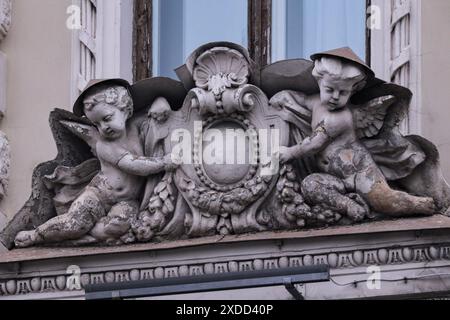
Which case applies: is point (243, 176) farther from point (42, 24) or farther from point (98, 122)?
point (42, 24)

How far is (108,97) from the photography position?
13.1m

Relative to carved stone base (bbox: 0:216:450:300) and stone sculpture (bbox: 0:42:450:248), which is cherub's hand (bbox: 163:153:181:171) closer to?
stone sculpture (bbox: 0:42:450:248)

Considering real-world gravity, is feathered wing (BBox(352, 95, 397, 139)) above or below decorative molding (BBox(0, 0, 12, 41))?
below

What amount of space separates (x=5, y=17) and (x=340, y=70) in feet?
7.02

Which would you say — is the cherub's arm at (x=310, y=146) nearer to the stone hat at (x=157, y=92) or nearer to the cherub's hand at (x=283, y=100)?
the cherub's hand at (x=283, y=100)

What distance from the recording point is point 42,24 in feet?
46.0

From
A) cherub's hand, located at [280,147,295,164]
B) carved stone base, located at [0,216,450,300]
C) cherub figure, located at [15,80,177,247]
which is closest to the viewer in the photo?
carved stone base, located at [0,216,450,300]

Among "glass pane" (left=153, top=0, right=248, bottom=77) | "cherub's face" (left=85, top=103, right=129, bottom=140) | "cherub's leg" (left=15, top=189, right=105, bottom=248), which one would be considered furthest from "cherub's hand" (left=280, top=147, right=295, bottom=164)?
"glass pane" (left=153, top=0, right=248, bottom=77)

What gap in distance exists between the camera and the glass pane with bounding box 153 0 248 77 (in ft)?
45.6

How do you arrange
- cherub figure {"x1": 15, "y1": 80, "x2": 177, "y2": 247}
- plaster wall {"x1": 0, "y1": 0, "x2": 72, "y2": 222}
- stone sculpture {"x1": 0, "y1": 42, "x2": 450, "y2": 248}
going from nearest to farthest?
stone sculpture {"x1": 0, "y1": 42, "x2": 450, "y2": 248}, cherub figure {"x1": 15, "y1": 80, "x2": 177, "y2": 247}, plaster wall {"x1": 0, "y1": 0, "x2": 72, "y2": 222}

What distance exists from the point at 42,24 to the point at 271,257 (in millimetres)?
2097

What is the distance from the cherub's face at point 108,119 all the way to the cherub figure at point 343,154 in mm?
846

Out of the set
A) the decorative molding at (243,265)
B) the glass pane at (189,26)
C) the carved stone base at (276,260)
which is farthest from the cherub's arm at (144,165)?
the glass pane at (189,26)
